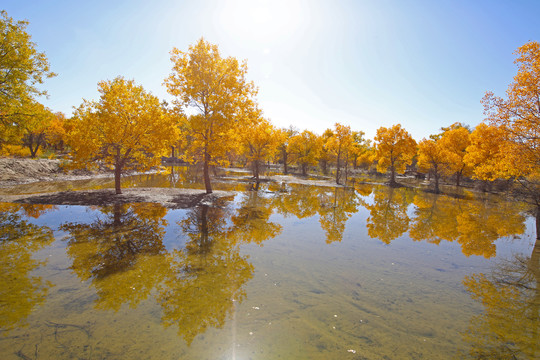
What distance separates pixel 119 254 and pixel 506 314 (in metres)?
11.2

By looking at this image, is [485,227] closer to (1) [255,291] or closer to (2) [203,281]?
(1) [255,291]

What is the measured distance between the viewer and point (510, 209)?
69.9ft

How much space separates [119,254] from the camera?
8.33 meters

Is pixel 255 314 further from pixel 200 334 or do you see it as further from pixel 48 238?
pixel 48 238

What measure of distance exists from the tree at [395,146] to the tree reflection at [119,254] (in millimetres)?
38507

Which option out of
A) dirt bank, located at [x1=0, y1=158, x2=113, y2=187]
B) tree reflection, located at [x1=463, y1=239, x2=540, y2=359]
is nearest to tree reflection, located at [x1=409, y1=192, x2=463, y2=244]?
tree reflection, located at [x1=463, y1=239, x2=540, y2=359]

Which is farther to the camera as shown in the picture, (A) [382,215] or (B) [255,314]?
(A) [382,215]

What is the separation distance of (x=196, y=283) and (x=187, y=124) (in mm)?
14808

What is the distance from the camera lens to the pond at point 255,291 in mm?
4574

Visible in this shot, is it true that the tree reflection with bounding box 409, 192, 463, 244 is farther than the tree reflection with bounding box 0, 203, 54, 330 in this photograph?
Yes

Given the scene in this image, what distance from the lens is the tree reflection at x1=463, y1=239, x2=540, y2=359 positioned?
4.72 metres

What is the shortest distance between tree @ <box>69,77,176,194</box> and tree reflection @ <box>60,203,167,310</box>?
5838 millimetres

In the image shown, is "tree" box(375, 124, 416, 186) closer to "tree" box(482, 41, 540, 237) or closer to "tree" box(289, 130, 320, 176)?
"tree" box(289, 130, 320, 176)

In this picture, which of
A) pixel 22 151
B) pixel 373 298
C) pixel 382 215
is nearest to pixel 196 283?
pixel 373 298
